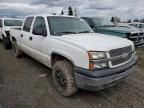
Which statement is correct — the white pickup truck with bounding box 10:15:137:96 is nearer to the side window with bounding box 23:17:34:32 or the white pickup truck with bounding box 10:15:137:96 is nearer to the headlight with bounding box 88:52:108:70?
the headlight with bounding box 88:52:108:70

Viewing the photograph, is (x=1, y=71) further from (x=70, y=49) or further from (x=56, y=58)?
(x=70, y=49)

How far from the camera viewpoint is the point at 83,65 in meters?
3.21

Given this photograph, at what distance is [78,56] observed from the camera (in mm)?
3271

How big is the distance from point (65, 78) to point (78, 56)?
0.70 m

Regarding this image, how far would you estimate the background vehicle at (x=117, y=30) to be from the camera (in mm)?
7959

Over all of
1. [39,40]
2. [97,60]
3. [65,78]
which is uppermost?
[39,40]

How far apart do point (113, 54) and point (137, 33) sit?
5602 mm

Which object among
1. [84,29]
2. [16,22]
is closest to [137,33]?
[84,29]

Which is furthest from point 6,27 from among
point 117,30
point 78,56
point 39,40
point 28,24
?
point 78,56

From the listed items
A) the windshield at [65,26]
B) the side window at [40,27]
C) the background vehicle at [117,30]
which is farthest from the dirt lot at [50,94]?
the background vehicle at [117,30]

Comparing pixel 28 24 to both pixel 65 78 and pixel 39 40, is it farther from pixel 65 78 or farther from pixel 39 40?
pixel 65 78

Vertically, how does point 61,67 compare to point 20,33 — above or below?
below

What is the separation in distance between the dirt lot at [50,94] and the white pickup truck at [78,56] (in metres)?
0.31

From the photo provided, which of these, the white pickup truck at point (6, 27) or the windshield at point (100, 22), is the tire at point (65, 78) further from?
the white pickup truck at point (6, 27)
